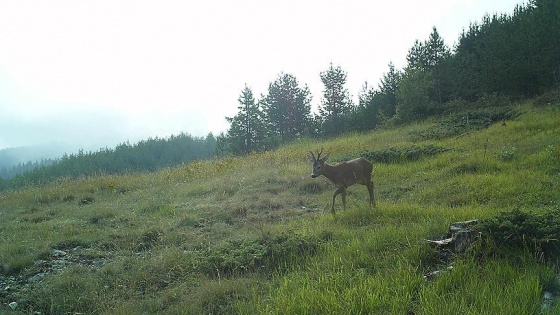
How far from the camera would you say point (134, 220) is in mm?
9078

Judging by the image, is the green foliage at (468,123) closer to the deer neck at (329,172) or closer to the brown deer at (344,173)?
the brown deer at (344,173)

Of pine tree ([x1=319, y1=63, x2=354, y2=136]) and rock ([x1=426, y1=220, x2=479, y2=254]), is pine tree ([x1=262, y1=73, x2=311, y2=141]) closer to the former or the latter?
pine tree ([x1=319, y1=63, x2=354, y2=136])

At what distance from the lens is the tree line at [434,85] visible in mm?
25531

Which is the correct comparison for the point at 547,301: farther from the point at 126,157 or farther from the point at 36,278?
the point at 126,157

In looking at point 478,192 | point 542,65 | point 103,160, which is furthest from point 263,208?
point 103,160

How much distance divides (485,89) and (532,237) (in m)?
28.1

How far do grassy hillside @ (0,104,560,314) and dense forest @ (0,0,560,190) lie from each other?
380 inches

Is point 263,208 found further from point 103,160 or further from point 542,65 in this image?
point 103,160

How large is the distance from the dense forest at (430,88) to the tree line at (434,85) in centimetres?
6

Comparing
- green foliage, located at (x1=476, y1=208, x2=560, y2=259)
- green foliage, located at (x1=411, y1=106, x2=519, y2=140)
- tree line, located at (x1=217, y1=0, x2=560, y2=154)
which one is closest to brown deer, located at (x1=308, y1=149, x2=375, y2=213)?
green foliage, located at (x1=476, y1=208, x2=560, y2=259)

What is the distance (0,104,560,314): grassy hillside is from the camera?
3.98 metres

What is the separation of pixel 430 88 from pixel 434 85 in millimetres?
585

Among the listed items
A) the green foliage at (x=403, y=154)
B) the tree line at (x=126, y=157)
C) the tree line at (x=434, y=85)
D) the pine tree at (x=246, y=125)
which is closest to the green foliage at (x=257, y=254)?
the green foliage at (x=403, y=154)

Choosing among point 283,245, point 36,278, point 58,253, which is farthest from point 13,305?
point 283,245
